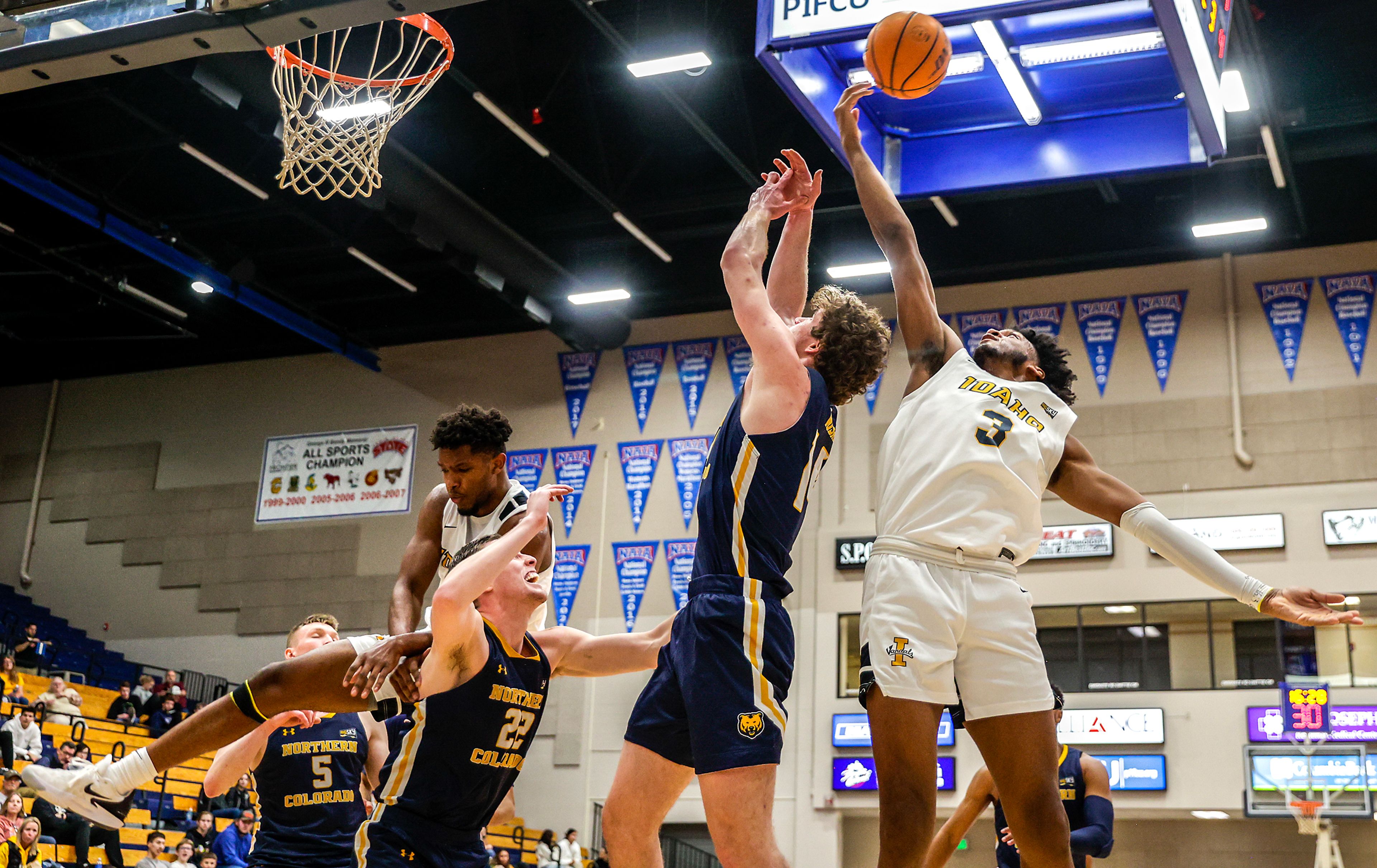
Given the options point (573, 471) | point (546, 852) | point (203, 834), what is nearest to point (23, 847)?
point (203, 834)

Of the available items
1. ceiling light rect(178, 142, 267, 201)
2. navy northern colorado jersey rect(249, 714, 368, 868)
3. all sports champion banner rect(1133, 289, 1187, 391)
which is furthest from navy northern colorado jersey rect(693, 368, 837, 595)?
all sports champion banner rect(1133, 289, 1187, 391)

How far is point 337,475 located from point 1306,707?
1763 centimetres

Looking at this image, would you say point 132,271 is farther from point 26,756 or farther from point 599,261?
point 26,756

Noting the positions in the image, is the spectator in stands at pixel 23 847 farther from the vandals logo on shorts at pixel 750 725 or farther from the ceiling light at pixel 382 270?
the ceiling light at pixel 382 270

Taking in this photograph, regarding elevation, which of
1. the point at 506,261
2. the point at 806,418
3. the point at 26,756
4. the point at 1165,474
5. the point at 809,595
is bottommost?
the point at 26,756

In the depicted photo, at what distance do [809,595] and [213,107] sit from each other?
12179 millimetres

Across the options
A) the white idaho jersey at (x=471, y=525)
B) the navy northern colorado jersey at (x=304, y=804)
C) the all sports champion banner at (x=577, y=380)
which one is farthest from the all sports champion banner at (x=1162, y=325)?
the navy northern colorado jersey at (x=304, y=804)

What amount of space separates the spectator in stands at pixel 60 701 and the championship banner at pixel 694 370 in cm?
1101

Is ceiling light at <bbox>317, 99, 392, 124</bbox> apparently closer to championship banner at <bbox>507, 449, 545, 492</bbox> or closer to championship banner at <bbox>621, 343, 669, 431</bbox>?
championship banner at <bbox>621, 343, 669, 431</bbox>

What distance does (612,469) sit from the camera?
24859mm

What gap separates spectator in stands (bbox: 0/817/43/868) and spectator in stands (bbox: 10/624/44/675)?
30.4ft

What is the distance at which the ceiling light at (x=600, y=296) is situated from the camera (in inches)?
925

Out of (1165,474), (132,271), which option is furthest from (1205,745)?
(132,271)

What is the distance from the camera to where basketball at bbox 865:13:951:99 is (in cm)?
628
